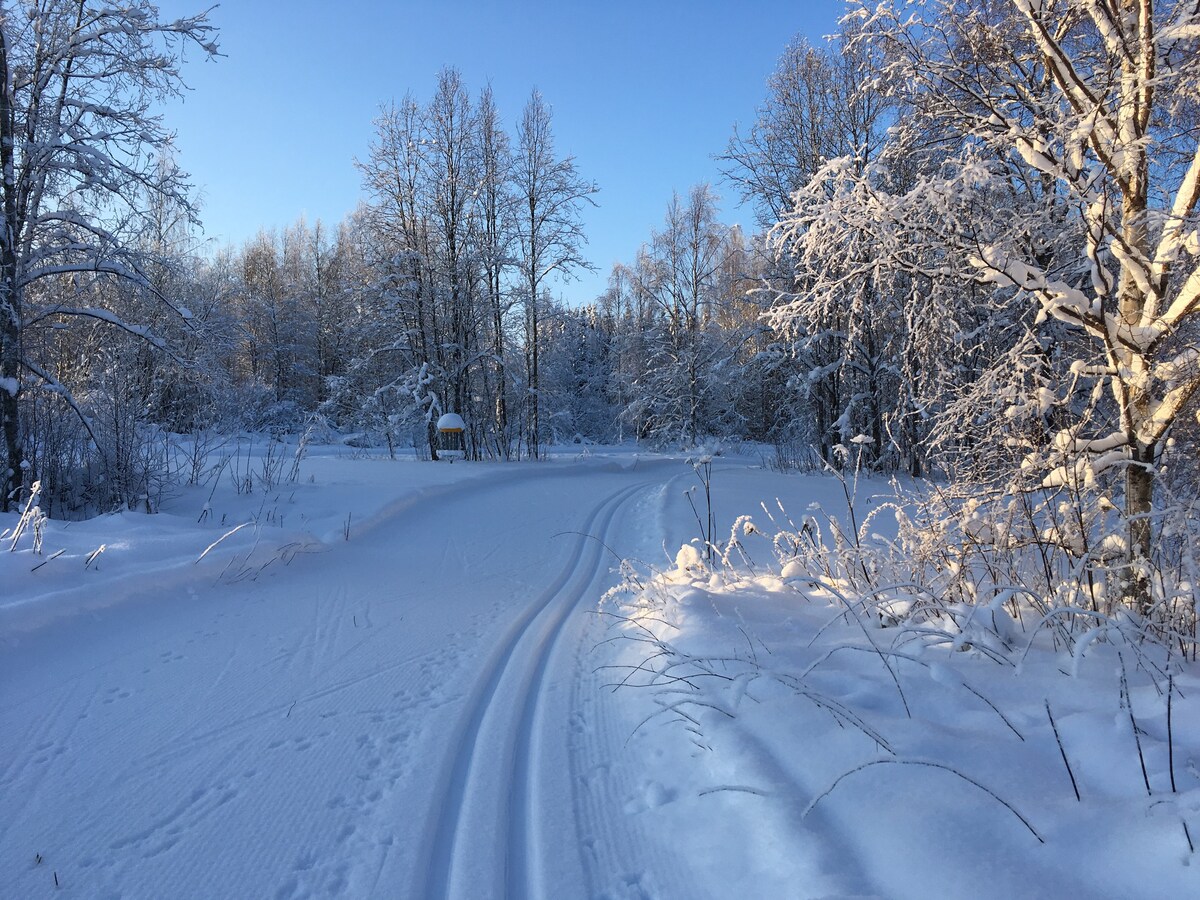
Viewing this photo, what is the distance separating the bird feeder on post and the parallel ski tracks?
14.1 meters

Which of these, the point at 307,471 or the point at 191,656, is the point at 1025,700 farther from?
the point at 307,471

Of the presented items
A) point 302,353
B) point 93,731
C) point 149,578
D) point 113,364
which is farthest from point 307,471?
point 302,353

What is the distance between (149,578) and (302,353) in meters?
39.3

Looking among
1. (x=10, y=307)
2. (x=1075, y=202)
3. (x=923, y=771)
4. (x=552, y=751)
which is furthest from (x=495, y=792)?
(x=10, y=307)

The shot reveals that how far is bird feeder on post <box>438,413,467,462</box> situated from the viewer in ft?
59.6

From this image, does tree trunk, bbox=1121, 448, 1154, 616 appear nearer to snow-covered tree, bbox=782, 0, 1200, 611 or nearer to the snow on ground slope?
snow-covered tree, bbox=782, 0, 1200, 611

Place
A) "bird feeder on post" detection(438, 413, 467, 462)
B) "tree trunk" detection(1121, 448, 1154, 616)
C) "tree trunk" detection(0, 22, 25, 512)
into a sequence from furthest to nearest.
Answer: "bird feeder on post" detection(438, 413, 467, 462) → "tree trunk" detection(0, 22, 25, 512) → "tree trunk" detection(1121, 448, 1154, 616)

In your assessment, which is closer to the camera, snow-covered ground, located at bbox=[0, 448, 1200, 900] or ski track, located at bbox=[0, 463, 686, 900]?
snow-covered ground, located at bbox=[0, 448, 1200, 900]

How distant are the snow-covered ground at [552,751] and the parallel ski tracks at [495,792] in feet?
0.05

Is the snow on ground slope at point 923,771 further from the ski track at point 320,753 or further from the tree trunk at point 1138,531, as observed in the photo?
the tree trunk at point 1138,531

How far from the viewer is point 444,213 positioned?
21.0 meters

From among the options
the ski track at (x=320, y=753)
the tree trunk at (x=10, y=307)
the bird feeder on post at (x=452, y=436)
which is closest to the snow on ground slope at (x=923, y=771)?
the ski track at (x=320, y=753)

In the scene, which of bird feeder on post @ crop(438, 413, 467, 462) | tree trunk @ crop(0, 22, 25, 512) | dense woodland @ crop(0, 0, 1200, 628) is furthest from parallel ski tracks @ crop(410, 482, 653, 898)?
bird feeder on post @ crop(438, 413, 467, 462)

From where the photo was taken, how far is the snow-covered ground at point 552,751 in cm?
194
